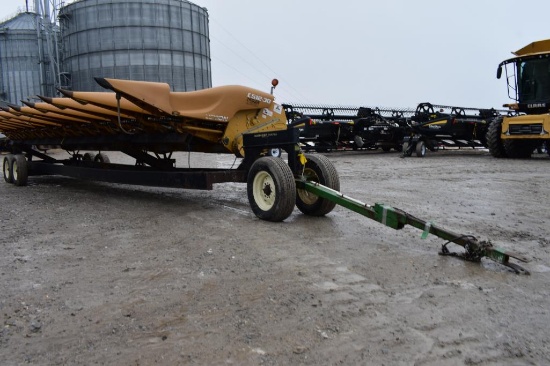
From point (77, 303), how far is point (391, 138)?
698 inches

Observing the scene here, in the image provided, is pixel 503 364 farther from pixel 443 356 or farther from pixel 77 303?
pixel 77 303

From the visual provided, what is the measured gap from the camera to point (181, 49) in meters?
23.4

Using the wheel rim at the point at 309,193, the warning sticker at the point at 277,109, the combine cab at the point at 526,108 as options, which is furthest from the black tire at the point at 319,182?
the combine cab at the point at 526,108

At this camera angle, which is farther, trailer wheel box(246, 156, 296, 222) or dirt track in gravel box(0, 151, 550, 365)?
trailer wheel box(246, 156, 296, 222)

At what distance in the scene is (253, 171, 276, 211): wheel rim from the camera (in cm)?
507

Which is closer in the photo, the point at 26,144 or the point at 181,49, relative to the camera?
the point at 26,144

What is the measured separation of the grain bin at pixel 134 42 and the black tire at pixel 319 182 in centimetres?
1846

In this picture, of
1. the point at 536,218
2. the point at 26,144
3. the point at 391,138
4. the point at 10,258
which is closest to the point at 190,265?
the point at 10,258

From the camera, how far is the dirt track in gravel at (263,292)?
2287 millimetres

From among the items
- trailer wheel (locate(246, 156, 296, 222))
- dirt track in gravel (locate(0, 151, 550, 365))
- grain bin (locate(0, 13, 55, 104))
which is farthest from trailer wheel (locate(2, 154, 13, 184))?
grain bin (locate(0, 13, 55, 104))

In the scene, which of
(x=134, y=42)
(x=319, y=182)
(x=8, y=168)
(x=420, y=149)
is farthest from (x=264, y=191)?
(x=134, y=42)

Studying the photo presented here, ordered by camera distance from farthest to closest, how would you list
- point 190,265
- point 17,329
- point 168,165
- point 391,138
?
point 391,138 < point 168,165 < point 190,265 < point 17,329

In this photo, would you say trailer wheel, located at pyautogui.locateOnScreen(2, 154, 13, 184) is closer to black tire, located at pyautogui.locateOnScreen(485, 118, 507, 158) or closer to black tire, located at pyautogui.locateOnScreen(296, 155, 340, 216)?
black tire, located at pyautogui.locateOnScreen(296, 155, 340, 216)

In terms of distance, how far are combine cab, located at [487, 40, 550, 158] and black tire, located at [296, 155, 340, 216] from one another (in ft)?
34.4
